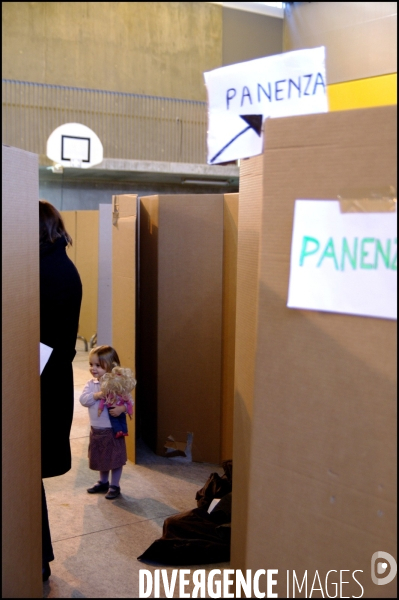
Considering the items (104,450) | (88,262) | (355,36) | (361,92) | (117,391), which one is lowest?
(104,450)

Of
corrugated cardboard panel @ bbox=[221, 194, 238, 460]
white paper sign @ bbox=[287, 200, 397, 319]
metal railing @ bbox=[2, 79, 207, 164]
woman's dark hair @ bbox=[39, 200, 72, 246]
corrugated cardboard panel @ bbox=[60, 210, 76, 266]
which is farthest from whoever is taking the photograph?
metal railing @ bbox=[2, 79, 207, 164]

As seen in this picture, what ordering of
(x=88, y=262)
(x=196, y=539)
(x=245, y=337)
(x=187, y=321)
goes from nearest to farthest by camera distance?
1. (x=245, y=337)
2. (x=196, y=539)
3. (x=187, y=321)
4. (x=88, y=262)

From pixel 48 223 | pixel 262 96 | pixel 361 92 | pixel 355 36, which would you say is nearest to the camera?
pixel 262 96

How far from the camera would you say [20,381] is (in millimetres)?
1682

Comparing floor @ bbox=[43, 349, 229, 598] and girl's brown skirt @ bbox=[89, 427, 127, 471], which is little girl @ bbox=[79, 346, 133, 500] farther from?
floor @ bbox=[43, 349, 229, 598]

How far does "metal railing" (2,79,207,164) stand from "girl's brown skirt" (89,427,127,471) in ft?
23.9

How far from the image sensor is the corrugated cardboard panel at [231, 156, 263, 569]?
186 centimetres

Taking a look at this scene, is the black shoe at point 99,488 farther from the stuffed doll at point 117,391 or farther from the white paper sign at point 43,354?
the white paper sign at point 43,354

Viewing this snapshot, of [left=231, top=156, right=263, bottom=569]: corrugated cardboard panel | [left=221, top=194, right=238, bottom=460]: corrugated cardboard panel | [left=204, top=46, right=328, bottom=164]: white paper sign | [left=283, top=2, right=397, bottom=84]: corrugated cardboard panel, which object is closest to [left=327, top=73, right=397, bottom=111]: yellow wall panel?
[left=283, top=2, right=397, bottom=84]: corrugated cardboard panel

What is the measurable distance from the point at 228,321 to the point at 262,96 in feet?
6.40

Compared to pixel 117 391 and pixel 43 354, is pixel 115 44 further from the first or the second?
pixel 43 354

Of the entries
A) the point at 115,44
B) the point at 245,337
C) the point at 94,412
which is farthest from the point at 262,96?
the point at 115,44

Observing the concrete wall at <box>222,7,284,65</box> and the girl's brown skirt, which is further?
the concrete wall at <box>222,7,284,65</box>

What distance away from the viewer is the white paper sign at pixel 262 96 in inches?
64.1
